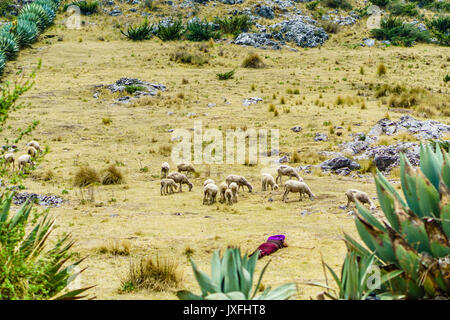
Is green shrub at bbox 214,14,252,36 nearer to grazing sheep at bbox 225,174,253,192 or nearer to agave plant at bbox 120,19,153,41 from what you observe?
agave plant at bbox 120,19,153,41

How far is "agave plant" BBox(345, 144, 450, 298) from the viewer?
10.3ft

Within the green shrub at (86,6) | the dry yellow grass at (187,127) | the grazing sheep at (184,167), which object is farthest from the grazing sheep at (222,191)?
the green shrub at (86,6)

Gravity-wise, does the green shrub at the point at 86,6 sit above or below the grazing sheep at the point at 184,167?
above

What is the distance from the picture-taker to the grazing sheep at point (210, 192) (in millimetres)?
11047

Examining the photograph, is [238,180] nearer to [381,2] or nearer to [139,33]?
[139,33]

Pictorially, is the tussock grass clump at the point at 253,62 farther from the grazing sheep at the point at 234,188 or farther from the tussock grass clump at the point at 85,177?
the grazing sheep at the point at 234,188

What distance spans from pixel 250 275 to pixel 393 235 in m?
1.11

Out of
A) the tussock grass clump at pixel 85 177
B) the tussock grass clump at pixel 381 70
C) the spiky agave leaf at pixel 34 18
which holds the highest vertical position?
the spiky agave leaf at pixel 34 18

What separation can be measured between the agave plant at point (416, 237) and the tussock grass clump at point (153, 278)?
3.10 metres

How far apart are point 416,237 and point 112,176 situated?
1091cm

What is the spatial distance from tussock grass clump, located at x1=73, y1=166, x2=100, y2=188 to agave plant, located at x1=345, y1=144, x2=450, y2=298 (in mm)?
10428

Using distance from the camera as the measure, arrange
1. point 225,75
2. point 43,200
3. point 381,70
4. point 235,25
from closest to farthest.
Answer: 1. point 43,200
2. point 225,75
3. point 381,70
4. point 235,25

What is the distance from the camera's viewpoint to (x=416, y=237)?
132 inches

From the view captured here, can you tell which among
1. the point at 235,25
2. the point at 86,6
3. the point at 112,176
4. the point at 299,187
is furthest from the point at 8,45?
the point at 299,187
